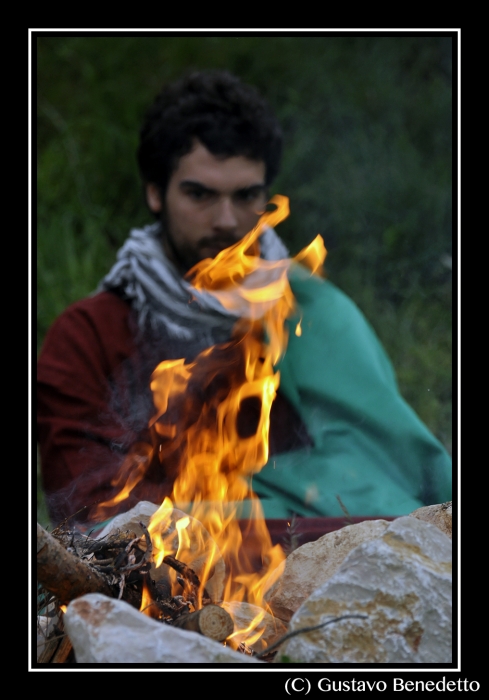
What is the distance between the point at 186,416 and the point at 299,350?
0.66 meters

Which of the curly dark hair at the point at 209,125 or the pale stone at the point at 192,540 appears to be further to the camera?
the curly dark hair at the point at 209,125

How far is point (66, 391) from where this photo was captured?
104 inches

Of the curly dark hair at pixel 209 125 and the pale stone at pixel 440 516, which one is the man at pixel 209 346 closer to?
the curly dark hair at pixel 209 125

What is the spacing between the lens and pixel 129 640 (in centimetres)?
126

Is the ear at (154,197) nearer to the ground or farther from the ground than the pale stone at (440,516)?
farther from the ground

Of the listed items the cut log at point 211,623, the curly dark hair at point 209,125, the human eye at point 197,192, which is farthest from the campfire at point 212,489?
the curly dark hair at point 209,125

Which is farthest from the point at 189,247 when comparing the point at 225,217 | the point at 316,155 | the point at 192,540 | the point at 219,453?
the point at 316,155

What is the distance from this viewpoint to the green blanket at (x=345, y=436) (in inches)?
88.7

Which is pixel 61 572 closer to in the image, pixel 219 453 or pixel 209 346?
pixel 219 453

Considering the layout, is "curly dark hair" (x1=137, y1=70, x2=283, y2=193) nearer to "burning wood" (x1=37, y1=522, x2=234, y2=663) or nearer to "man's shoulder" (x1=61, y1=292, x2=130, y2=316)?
"man's shoulder" (x1=61, y1=292, x2=130, y2=316)

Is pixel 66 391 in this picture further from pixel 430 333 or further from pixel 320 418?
pixel 430 333

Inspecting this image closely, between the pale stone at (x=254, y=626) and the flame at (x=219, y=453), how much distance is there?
0.01 meters

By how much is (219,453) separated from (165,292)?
0.98 m
